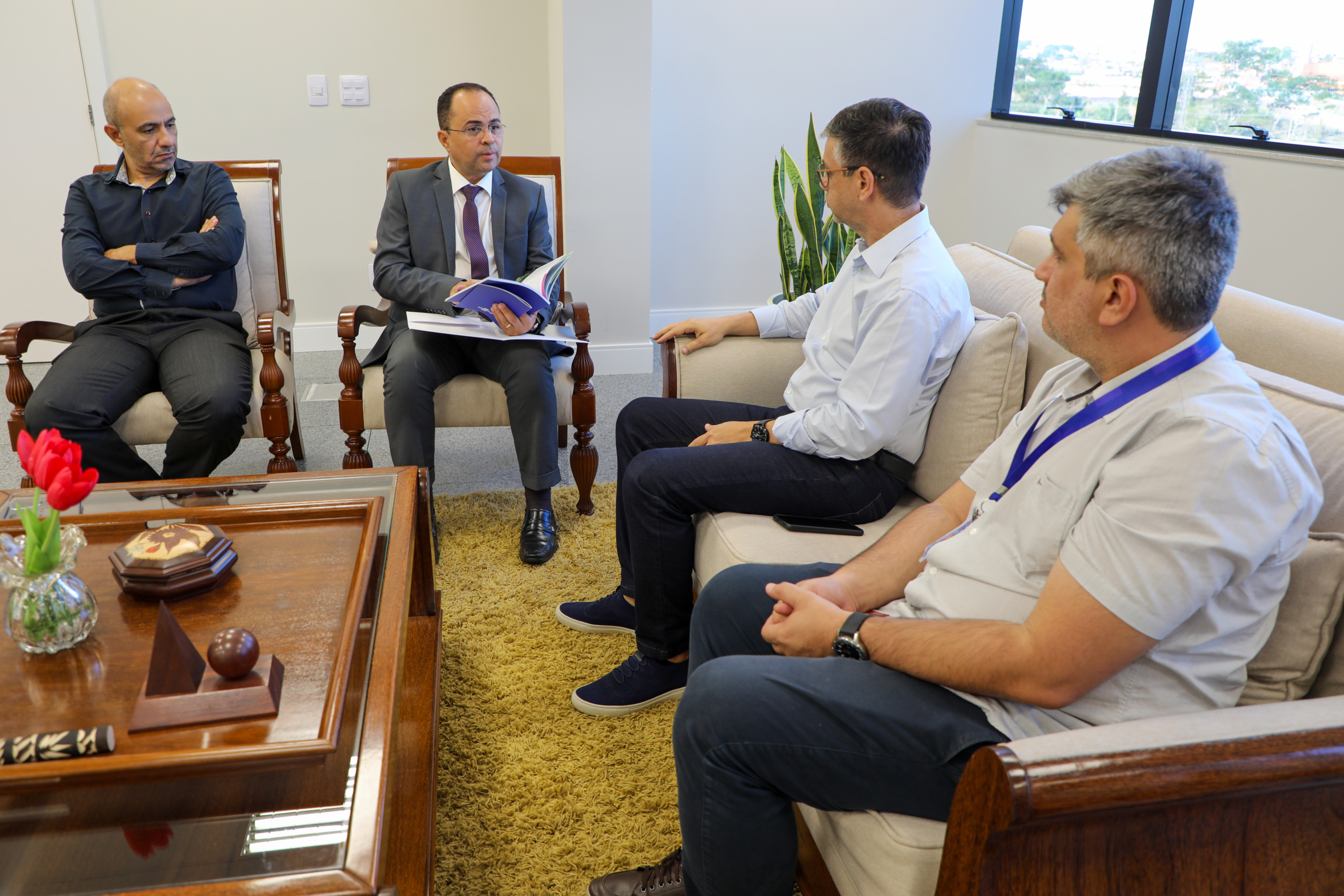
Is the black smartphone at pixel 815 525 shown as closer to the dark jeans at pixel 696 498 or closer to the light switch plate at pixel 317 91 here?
the dark jeans at pixel 696 498

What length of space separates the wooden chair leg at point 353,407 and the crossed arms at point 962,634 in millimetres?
1506

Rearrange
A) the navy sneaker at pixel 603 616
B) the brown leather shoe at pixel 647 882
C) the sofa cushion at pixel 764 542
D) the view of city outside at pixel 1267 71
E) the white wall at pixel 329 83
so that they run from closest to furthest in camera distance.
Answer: the brown leather shoe at pixel 647 882, the sofa cushion at pixel 764 542, the navy sneaker at pixel 603 616, the view of city outside at pixel 1267 71, the white wall at pixel 329 83

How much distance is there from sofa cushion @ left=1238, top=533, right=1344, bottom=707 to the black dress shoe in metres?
1.70

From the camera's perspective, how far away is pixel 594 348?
152 inches

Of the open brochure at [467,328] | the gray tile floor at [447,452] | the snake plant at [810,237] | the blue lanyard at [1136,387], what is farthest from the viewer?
the snake plant at [810,237]

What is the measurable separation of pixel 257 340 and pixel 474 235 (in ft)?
2.27

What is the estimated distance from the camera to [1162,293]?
1022mm

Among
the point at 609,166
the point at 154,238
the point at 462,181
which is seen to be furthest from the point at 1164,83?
the point at 154,238

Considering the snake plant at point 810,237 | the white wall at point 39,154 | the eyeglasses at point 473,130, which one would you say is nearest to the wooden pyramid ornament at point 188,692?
the eyeglasses at point 473,130

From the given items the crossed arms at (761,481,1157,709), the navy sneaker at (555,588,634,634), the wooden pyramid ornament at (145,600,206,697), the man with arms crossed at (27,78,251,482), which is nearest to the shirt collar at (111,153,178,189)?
the man with arms crossed at (27,78,251,482)

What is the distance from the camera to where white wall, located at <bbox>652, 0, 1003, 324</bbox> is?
157 inches

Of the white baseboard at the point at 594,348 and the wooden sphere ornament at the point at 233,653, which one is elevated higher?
the wooden sphere ornament at the point at 233,653

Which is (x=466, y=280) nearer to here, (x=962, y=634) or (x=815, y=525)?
(x=815, y=525)

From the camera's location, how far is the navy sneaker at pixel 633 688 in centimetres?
179
